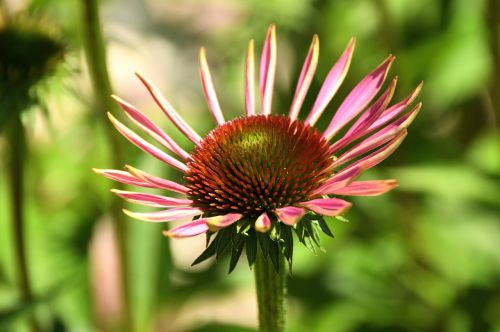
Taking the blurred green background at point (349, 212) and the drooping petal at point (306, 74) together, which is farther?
the blurred green background at point (349, 212)

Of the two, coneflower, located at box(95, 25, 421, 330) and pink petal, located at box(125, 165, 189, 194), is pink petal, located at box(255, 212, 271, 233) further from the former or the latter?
pink petal, located at box(125, 165, 189, 194)

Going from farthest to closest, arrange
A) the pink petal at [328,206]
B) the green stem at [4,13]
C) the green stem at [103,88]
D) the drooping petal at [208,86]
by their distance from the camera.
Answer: the green stem at [4,13]
the green stem at [103,88]
the drooping petal at [208,86]
the pink petal at [328,206]

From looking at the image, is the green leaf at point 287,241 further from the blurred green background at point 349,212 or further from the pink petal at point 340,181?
the blurred green background at point 349,212

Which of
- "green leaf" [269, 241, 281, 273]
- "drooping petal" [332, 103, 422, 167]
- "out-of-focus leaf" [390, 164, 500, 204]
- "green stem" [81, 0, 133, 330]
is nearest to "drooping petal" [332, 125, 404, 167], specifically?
"drooping petal" [332, 103, 422, 167]

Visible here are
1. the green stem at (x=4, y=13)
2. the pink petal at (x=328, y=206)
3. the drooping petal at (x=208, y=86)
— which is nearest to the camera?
the pink petal at (x=328, y=206)

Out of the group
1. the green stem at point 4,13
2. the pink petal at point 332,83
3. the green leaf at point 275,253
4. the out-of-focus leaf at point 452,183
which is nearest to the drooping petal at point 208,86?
the pink petal at point 332,83

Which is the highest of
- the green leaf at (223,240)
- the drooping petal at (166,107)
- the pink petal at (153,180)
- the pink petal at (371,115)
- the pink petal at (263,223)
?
the drooping petal at (166,107)

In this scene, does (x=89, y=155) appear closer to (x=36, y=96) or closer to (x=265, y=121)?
(x=36, y=96)
